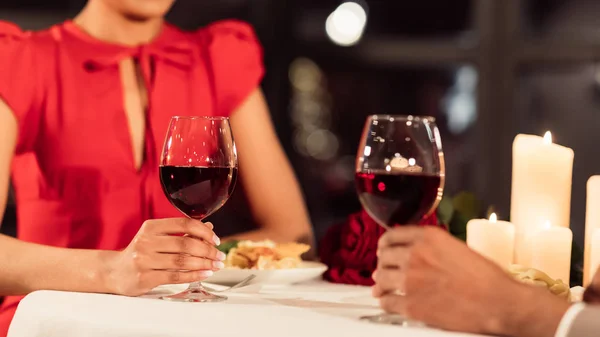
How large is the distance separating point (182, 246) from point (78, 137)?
A: 0.80m

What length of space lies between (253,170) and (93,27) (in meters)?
0.54

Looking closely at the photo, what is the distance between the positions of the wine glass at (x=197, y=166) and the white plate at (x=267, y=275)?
16 cm

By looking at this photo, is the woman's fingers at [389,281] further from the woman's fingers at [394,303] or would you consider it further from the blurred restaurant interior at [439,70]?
the blurred restaurant interior at [439,70]

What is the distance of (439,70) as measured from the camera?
4.15 metres

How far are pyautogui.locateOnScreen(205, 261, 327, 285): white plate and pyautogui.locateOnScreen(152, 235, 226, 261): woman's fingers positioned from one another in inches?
5.8

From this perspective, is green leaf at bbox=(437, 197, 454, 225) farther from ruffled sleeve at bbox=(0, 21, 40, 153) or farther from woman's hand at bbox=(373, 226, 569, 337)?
ruffled sleeve at bbox=(0, 21, 40, 153)

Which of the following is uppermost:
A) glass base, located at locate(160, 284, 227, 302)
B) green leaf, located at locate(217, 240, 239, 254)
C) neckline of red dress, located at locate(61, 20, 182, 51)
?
neckline of red dress, located at locate(61, 20, 182, 51)

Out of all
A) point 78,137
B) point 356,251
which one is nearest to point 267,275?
point 356,251

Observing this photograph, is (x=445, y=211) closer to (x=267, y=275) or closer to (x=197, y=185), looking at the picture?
(x=267, y=275)

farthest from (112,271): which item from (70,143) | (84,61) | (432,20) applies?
(432,20)

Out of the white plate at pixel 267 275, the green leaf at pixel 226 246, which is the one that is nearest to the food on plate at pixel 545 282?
the white plate at pixel 267 275

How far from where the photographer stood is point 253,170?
2.17 meters

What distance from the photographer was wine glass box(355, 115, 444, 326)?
3.51 ft

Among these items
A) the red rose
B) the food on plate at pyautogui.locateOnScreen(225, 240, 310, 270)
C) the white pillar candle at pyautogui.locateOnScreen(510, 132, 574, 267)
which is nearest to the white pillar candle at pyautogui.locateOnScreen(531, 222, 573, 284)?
the white pillar candle at pyautogui.locateOnScreen(510, 132, 574, 267)
